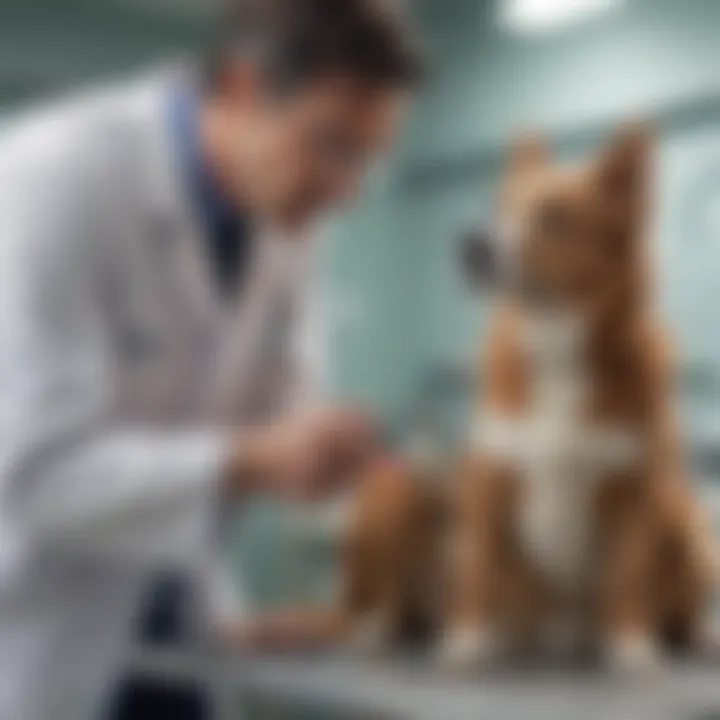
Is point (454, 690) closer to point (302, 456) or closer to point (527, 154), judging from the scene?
point (302, 456)

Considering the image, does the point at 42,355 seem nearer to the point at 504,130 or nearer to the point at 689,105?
the point at 504,130

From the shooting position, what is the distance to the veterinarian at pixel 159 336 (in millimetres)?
1238

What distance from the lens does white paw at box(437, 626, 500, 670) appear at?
1.14 meters

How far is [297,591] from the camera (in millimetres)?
1223

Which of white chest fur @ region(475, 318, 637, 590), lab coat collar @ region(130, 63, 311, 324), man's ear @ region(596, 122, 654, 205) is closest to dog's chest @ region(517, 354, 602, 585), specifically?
white chest fur @ region(475, 318, 637, 590)

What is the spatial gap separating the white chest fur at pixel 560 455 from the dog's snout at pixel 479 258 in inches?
2.1

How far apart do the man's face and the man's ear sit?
192mm

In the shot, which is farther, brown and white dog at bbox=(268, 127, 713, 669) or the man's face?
the man's face

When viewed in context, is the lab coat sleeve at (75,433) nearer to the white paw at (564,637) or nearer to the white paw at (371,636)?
the white paw at (371,636)

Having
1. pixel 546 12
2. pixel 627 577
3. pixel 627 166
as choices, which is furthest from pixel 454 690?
pixel 546 12

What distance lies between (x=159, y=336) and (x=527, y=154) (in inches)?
13.6

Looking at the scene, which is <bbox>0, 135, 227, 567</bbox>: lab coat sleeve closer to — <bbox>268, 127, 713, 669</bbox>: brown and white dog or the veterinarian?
the veterinarian

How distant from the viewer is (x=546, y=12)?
1.21 meters

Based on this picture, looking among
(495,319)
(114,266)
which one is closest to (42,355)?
(114,266)
